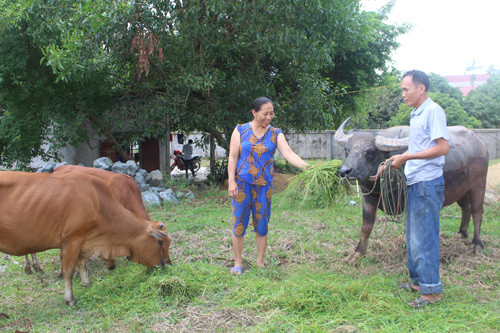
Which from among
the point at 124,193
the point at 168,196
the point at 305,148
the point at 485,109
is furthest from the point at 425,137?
the point at 485,109

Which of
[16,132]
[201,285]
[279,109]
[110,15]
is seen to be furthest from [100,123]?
[201,285]

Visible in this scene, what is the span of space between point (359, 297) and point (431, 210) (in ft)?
3.15

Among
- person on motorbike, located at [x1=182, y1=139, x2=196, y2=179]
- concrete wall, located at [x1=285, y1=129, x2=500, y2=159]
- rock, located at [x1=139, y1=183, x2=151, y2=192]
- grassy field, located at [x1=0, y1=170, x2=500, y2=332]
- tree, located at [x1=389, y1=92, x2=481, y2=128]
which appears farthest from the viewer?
tree, located at [x1=389, y1=92, x2=481, y2=128]

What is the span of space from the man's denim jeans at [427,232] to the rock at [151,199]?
6.20 m

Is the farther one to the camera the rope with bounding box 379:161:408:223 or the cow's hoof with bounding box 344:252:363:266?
the cow's hoof with bounding box 344:252:363:266

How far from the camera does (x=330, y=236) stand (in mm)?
5941

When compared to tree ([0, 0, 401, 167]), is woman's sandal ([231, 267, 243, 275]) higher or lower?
lower

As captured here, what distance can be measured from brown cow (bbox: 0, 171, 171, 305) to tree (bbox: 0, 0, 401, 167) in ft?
14.3

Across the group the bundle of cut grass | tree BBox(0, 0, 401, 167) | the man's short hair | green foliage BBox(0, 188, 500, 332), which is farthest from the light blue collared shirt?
tree BBox(0, 0, 401, 167)

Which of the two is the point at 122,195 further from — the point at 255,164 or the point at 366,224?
the point at 366,224

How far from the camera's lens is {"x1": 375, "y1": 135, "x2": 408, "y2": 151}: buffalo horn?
425 cm

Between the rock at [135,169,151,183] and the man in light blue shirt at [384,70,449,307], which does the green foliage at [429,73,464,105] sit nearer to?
the rock at [135,169,151,183]

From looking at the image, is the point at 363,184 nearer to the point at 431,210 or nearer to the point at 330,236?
the point at 431,210

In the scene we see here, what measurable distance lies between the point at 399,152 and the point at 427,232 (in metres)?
1.17
